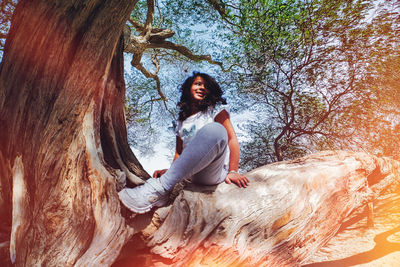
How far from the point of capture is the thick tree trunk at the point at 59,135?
1.33 m

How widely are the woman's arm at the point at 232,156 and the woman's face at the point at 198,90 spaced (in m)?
0.39

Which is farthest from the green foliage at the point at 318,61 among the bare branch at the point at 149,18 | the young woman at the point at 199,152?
the young woman at the point at 199,152

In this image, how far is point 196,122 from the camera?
2111mm

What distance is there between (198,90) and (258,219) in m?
1.56

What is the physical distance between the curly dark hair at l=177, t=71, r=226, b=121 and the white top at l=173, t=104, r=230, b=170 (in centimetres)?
9

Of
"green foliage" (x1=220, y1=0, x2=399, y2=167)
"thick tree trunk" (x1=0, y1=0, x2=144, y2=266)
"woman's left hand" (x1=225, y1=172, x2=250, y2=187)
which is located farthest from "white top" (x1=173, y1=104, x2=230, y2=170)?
"green foliage" (x1=220, y1=0, x2=399, y2=167)

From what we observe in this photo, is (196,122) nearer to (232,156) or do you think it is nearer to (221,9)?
(232,156)

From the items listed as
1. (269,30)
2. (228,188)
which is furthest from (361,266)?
(269,30)

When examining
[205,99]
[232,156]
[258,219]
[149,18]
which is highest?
[149,18]

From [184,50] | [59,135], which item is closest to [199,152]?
[59,135]

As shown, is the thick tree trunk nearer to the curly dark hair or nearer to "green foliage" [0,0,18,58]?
the curly dark hair

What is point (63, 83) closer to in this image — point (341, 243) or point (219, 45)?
point (341, 243)

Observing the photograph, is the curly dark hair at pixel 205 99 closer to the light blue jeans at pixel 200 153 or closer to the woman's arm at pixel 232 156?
the woman's arm at pixel 232 156

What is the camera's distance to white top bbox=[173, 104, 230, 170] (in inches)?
81.1
